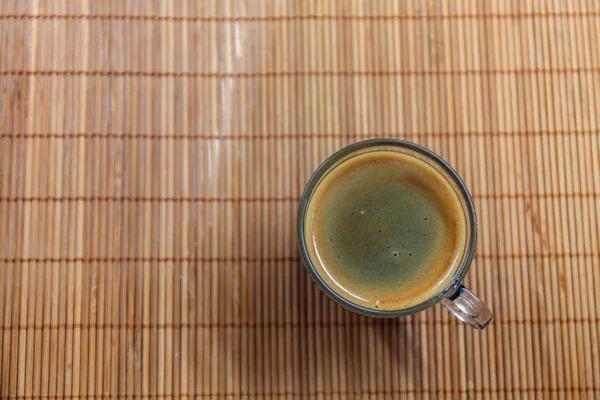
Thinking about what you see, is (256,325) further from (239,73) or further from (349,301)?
(239,73)

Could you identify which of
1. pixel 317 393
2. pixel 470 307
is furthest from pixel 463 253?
pixel 317 393

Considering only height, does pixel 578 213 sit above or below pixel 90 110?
below

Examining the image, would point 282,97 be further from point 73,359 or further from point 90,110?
point 73,359

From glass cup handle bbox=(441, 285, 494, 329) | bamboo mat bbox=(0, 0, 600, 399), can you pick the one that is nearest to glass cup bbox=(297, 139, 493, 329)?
glass cup handle bbox=(441, 285, 494, 329)

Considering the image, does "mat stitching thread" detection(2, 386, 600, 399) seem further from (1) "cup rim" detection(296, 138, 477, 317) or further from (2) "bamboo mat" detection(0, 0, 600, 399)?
(1) "cup rim" detection(296, 138, 477, 317)

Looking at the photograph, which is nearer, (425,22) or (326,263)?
(326,263)

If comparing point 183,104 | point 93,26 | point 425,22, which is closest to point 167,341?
point 183,104

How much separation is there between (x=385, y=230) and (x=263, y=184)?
0.64 ft

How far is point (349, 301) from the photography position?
30.2 inches

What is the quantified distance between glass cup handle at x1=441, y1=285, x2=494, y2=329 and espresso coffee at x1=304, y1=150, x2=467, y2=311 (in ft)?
0.08

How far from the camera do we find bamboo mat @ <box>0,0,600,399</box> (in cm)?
87

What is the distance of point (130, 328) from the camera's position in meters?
0.87

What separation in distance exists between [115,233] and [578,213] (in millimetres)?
647

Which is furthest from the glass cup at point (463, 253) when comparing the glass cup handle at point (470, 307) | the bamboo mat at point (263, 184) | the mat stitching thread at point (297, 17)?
the mat stitching thread at point (297, 17)
